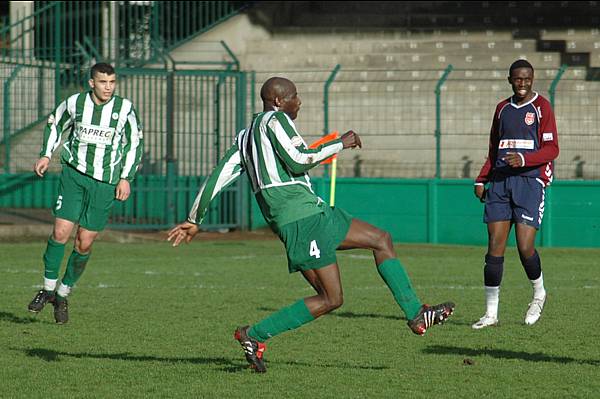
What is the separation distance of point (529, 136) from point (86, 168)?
356cm

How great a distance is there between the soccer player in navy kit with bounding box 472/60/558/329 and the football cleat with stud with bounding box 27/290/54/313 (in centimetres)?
342

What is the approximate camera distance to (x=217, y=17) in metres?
26.7

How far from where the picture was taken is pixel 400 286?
25.0 ft

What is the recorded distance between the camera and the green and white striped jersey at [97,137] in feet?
34.0

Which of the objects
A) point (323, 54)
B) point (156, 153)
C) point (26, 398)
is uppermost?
point (323, 54)

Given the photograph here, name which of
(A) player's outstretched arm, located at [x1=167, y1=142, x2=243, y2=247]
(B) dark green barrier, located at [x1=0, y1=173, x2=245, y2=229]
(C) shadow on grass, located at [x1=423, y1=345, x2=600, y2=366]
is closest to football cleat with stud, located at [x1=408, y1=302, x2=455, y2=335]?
(C) shadow on grass, located at [x1=423, y1=345, x2=600, y2=366]

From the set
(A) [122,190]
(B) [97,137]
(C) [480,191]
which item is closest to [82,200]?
(A) [122,190]

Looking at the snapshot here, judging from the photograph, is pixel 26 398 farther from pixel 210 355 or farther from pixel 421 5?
pixel 421 5

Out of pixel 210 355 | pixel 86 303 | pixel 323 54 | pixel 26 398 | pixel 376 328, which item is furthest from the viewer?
pixel 323 54

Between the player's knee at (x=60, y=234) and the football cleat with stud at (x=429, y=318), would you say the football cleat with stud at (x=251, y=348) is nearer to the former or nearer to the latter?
the football cleat with stud at (x=429, y=318)

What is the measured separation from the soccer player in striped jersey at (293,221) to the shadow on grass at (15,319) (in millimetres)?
3017

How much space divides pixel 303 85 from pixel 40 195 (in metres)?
5.07

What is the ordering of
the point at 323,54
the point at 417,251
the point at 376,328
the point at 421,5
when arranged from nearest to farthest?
the point at 376,328, the point at 417,251, the point at 323,54, the point at 421,5

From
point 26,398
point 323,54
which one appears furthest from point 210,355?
point 323,54
